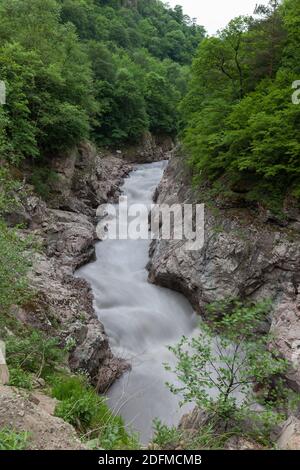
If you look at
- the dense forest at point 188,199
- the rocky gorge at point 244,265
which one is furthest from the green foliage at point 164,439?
the rocky gorge at point 244,265

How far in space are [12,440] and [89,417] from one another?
1679 mm

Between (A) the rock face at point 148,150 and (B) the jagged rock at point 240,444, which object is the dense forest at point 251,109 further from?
(A) the rock face at point 148,150

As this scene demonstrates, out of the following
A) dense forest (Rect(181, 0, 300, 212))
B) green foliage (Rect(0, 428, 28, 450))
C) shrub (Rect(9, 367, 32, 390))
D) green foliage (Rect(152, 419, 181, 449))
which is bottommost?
green foliage (Rect(152, 419, 181, 449))

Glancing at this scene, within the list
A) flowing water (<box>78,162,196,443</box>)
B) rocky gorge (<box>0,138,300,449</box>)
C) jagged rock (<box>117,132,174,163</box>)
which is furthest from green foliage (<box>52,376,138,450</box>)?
jagged rock (<box>117,132,174,163</box>)

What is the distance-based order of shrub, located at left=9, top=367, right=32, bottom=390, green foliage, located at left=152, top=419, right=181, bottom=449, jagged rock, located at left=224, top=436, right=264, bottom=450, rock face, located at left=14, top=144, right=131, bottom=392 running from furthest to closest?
rock face, located at left=14, top=144, right=131, bottom=392 < shrub, located at left=9, top=367, right=32, bottom=390 < jagged rock, located at left=224, top=436, right=264, bottom=450 < green foliage, located at left=152, top=419, right=181, bottom=449

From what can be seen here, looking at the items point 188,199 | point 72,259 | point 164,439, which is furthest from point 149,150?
point 164,439

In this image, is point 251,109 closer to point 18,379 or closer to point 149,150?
point 18,379

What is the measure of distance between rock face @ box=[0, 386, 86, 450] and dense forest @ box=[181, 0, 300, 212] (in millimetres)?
7761

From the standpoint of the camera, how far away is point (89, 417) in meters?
4.78

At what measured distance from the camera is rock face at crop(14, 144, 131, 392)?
7691mm

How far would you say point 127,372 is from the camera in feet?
28.8

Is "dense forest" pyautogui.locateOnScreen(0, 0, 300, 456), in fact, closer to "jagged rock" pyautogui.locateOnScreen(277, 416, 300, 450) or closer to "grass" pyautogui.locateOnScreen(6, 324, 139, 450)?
"grass" pyautogui.locateOnScreen(6, 324, 139, 450)

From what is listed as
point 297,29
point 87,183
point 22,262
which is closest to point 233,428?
point 22,262
